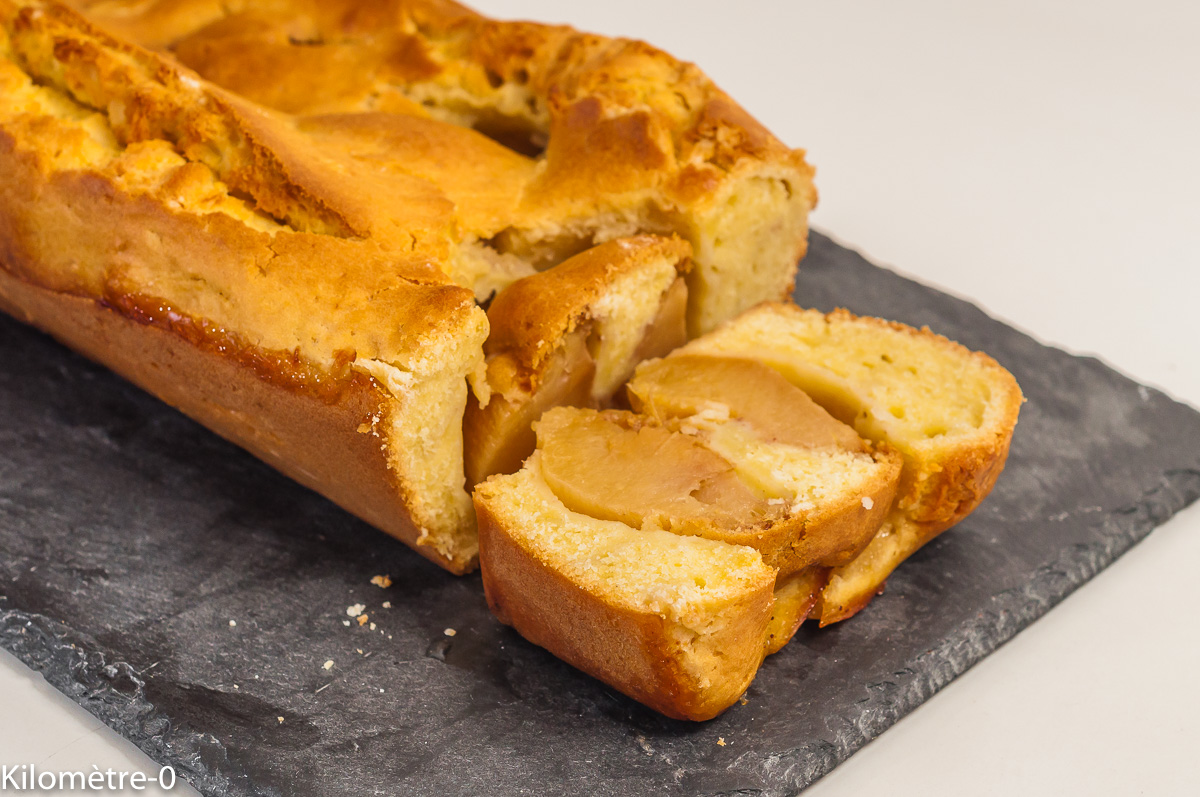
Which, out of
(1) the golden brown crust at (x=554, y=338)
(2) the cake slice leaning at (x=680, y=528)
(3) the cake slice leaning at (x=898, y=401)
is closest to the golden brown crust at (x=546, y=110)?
(1) the golden brown crust at (x=554, y=338)

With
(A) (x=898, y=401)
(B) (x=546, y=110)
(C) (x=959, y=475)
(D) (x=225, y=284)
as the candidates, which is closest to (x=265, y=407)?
(D) (x=225, y=284)

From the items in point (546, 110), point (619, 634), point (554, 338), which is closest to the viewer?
point (619, 634)

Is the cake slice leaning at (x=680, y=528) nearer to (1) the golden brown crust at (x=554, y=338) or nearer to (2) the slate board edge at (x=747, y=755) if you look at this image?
(1) the golden brown crust at (x=554, y=338)

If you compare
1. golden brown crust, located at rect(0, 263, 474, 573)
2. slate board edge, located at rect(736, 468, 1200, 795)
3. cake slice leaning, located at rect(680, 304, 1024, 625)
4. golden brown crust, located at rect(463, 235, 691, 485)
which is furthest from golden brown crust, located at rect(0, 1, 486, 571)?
slate board edge, located at rect(736, 468, 1200, 795)

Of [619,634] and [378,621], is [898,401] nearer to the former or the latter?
[619,634]

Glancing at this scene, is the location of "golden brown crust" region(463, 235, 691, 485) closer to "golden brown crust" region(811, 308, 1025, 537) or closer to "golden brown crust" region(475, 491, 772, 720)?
"golden brown crust" region(475, 491, 772, 720)

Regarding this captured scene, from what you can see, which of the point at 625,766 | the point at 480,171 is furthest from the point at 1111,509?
the point at 480,171
